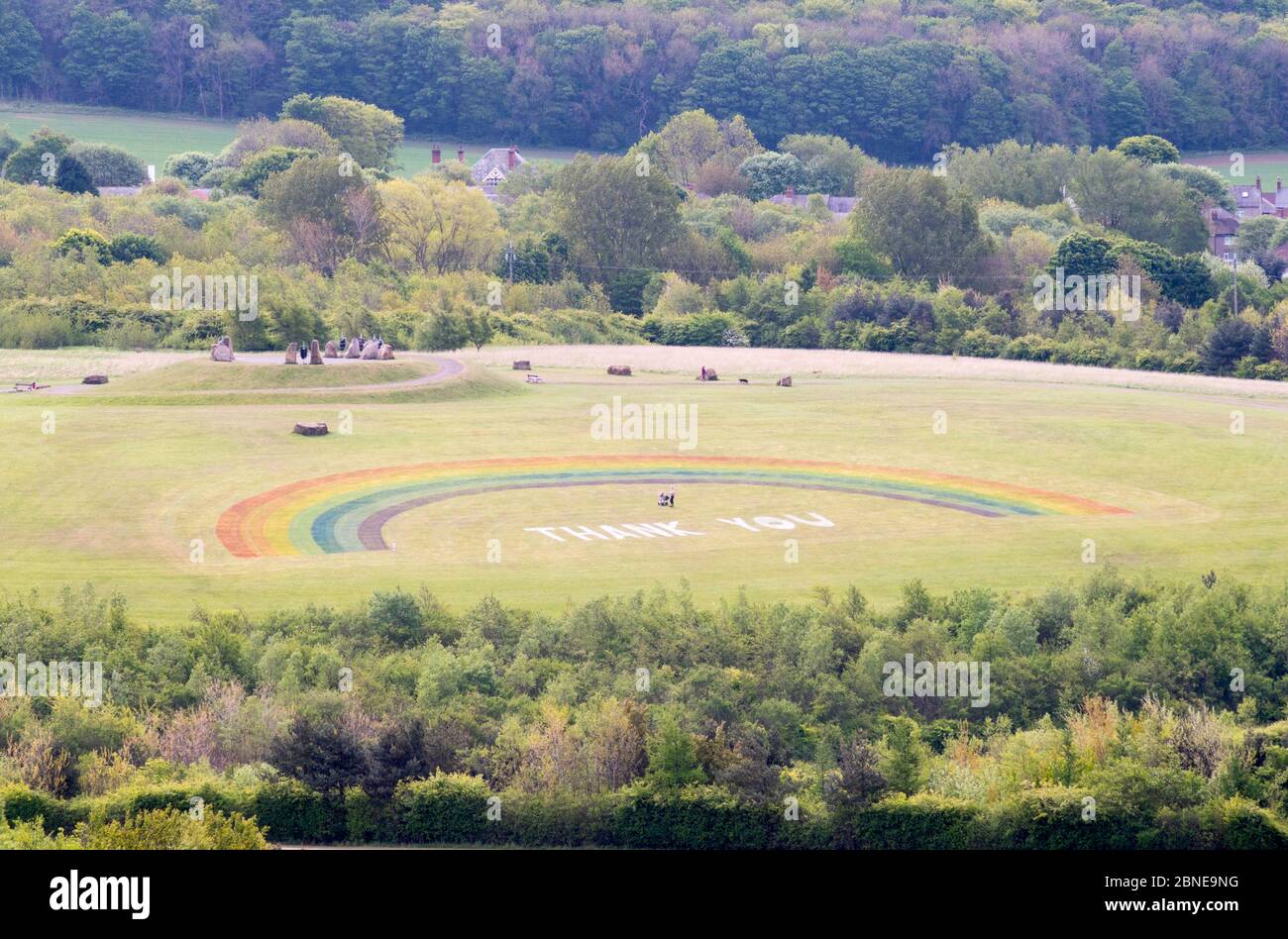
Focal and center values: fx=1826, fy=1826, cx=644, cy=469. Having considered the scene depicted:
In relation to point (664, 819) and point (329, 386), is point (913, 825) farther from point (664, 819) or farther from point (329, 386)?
point (329, 386)

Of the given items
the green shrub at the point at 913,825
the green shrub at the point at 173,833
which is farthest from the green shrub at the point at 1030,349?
the green shrub at the point at 173,833

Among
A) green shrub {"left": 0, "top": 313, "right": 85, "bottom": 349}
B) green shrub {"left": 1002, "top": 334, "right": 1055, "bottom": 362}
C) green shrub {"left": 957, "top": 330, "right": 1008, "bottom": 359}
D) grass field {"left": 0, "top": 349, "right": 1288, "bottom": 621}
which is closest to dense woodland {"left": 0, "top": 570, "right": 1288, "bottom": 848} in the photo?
grass field {"left": 0, "top": 349, "right": 1288, "bottom": 621}

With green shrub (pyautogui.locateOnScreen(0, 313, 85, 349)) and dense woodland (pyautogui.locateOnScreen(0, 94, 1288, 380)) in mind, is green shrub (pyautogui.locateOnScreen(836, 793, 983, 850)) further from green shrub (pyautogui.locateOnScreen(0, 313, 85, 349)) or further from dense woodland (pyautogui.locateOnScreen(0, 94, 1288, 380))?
green shrub (pyautogui.locateOnScreen(0, 313, 85, 349))

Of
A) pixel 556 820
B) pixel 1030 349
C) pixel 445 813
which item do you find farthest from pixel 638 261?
pixel 556 820

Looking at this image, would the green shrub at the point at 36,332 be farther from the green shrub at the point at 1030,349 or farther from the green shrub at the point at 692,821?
the green shrub at the point at 692,821
